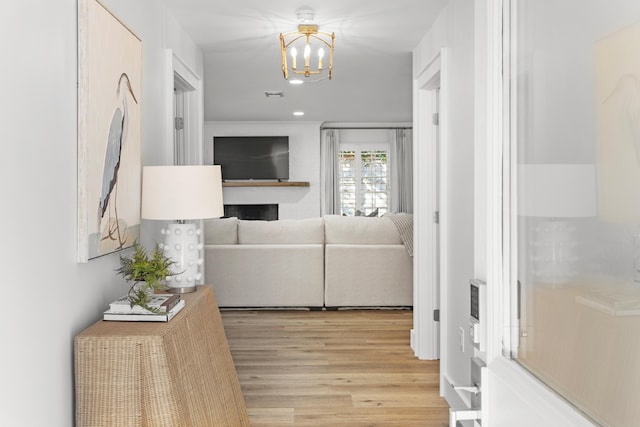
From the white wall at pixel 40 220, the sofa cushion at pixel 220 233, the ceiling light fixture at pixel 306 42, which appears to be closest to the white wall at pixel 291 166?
the sofa cushion at pixel 220 233

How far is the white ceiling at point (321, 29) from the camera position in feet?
12.0

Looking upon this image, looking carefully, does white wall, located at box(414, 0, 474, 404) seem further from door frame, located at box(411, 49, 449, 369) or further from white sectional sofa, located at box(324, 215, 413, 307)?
white sectional sofa, located at box(324, 215, 413, 307)

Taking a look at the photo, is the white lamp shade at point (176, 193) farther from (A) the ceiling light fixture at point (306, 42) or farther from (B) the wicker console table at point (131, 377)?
(A) the ceiling light fixture at point (306, 42)

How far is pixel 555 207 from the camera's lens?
106 cm

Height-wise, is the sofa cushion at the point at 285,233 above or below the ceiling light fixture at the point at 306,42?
below

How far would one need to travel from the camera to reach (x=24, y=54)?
176 centimetres

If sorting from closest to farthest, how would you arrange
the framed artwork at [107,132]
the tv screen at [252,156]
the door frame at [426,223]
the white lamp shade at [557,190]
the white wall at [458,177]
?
the white lamp shade at [557,190] → the framed artwork at [107,132] → the white wall at [458,177] → the door frame at [426,223] → the tv screen at [252,156]

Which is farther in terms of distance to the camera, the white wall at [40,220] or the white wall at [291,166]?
the white wall at [291,166]

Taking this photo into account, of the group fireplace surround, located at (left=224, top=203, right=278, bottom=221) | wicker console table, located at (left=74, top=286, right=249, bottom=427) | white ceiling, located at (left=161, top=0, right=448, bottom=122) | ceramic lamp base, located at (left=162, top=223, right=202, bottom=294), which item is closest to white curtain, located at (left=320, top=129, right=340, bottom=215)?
fireplace surround, located at (left=224, top=203, right=278, bottom=221)

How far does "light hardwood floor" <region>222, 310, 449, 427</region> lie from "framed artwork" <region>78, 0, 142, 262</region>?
1442mm

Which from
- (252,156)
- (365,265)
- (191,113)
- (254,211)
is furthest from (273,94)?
(254,211)

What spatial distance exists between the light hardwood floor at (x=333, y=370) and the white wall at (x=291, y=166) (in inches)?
181

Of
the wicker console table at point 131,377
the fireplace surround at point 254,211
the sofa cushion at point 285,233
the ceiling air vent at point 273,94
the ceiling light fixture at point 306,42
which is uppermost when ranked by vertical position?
the ceiling air vent at point 273,94

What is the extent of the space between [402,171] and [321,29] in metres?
6.61
